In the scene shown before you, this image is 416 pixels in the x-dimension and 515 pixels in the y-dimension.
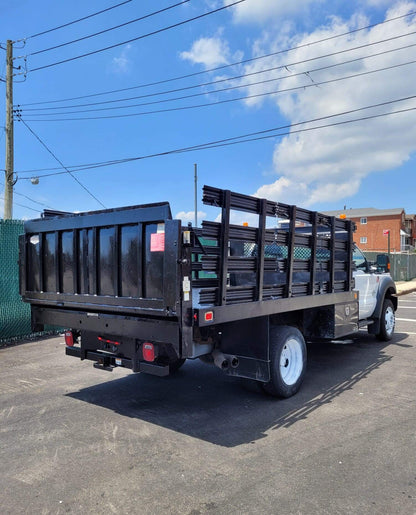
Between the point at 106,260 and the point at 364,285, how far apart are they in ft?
16.2

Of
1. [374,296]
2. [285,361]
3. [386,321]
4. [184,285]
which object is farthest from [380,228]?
[184,285]

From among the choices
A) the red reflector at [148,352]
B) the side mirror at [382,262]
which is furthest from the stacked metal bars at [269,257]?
the side mirror at [382,262]

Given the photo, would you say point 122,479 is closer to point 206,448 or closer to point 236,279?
point 206,448

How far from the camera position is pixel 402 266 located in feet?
90.5

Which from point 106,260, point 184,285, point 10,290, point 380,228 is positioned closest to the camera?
point 184,285

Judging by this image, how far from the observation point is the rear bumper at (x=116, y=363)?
409 centimetres

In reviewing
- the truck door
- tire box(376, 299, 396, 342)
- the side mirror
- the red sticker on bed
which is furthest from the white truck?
tire box(376, 299, 396, 342)

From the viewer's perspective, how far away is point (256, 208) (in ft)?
14.3

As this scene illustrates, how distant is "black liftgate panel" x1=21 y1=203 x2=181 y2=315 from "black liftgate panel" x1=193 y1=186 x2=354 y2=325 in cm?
33

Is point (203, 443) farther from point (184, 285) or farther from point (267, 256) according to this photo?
point (267, 256)

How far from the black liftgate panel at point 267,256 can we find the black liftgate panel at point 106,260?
1.09 ft

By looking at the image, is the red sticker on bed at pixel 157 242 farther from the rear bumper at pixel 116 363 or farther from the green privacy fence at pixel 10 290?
the green privacy fence at pixel 10 290

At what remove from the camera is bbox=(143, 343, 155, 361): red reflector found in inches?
159

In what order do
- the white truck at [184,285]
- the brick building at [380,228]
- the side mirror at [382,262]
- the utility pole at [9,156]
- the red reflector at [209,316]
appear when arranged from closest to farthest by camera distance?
the red reflector at [209,316] → the white truck at [184,285] → the side mirror at [382,262] → the utility pole at [9,156] → the brick building at [380,228]
